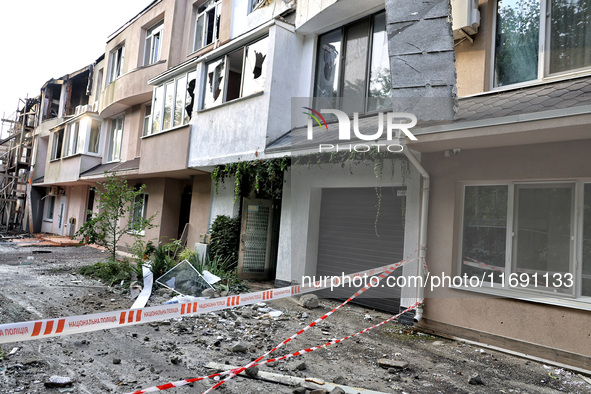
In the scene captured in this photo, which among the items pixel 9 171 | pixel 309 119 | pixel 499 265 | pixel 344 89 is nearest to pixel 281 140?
pixel 309 119

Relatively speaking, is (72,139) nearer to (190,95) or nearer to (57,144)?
(57,144)

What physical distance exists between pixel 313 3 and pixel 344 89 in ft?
7.18

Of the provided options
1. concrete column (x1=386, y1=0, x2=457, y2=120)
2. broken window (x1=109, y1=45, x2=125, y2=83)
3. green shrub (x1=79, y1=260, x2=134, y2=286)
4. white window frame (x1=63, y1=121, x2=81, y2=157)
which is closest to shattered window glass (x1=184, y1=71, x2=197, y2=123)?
green shrub (x1=79, y1=260, x2=134, y2=286)

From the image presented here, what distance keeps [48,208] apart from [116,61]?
41.1 feet

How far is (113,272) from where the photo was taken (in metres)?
9.35

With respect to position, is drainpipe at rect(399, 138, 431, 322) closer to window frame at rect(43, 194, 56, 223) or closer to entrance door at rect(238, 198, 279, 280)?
entrance door at rect(238, 198, 279, 280)

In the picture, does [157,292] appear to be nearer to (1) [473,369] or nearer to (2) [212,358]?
(2) [212,358]

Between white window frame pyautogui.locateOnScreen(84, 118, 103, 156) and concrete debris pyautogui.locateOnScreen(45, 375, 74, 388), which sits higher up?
white window frame pyautogui.locateOnScreen(84, 118, 103, 156)

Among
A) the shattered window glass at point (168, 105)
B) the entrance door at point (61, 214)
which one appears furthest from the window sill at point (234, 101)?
the entrance door at point (61, 214)

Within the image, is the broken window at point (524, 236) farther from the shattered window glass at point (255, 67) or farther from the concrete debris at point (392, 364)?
the shattered window glass at point (255, 67)

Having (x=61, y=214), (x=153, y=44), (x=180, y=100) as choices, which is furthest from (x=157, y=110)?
(x=61, y=214)

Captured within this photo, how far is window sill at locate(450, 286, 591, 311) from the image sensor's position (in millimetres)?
5023

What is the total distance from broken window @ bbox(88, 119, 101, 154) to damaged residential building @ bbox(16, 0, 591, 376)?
6509 mm

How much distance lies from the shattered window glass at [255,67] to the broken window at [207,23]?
3.85m
